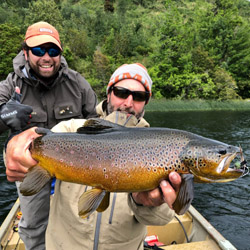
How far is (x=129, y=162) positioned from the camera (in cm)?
178

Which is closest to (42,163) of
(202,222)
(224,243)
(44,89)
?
(44,89)

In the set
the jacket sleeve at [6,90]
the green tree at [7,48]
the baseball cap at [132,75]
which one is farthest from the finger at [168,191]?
the green tree at [7,48]

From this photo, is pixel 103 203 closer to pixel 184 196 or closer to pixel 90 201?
pixel 90 201

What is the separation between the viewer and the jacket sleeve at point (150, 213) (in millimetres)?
2013

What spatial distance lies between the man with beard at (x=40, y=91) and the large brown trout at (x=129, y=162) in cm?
123

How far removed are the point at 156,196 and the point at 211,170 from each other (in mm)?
458

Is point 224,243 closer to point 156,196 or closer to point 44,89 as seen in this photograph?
point 156,196

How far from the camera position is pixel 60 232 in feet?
7.31

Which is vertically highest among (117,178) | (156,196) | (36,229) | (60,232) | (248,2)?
(248,2)

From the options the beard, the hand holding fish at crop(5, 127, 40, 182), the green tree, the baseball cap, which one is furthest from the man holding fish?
the green tree

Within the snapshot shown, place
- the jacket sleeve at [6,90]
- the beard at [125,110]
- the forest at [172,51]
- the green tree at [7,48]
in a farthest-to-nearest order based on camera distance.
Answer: the forest at [172,51] → the green tree at [7,48] → the jacket sleeve at [6,90] → the beard at [125,110]

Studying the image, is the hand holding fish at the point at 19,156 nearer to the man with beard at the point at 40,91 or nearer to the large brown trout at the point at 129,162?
the large brown trout at the point at 129,162

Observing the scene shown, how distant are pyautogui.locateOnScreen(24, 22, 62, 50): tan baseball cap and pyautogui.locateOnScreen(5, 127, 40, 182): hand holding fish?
5.42 feet

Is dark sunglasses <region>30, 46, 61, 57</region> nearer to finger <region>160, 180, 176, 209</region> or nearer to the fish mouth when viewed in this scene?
finger <region>160, 180, 176, 209</region>
